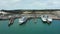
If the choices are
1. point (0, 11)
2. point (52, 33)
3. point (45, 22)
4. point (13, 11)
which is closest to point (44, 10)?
point (13, 11)

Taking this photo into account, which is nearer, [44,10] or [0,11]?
[0,11]

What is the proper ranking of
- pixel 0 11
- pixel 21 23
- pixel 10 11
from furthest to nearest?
pixel 10 11, pixel 0 11, pixel 21 23

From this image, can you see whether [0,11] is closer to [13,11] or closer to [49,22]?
[13,11]

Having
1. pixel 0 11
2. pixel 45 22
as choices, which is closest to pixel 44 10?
pixel 0 11

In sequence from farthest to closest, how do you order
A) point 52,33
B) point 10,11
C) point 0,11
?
point 10,11 → point 0,11 → point 52,33

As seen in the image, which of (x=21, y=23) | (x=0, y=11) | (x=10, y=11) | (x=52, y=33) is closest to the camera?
(x=52, y=33)

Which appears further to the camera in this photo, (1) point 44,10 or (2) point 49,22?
(1) point 44,10

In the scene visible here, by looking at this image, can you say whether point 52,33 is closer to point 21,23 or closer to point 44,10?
point 21,23

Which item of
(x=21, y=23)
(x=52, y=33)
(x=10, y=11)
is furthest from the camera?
(x=10, y=11)

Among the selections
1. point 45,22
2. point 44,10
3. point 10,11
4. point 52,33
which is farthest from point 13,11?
point 52,33
